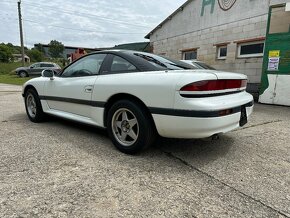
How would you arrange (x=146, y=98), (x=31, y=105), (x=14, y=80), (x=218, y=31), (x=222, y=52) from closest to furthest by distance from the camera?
(x=146, y=98)
(x=31, y=105)
(x=218, y=31)
(x=222, y=52)
(x=14, y=80)

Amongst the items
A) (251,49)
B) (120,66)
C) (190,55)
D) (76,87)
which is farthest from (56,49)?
(120,66)

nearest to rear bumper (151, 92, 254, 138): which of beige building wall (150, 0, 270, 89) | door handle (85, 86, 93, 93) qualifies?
door handle (85, 86, 93, 93)

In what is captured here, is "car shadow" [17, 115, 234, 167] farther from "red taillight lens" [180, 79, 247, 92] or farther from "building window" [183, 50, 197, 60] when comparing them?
"building window" [183, 50, 197, 60]

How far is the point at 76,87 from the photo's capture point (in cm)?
373

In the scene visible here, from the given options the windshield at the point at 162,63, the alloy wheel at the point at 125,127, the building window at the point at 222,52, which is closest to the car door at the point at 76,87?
the alloy wheel at the point at 125,127

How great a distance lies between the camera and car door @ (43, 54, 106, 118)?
11.8ft

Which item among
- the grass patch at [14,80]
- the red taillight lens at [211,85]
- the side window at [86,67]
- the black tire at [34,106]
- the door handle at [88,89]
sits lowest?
the grass patch at [14,80]

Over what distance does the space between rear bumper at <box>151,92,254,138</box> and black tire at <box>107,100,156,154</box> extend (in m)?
0.14

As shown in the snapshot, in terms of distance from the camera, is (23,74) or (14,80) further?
(23,74)

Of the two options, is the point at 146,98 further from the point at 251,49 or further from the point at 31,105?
the point at 251,49

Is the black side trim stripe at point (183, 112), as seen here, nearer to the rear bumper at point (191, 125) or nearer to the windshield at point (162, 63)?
the rear bumper at point (191, 125)

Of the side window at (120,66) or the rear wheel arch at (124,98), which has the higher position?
the side window at (120,66)

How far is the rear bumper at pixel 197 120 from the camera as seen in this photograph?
2.57 metres

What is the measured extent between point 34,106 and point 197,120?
3.44 metres
